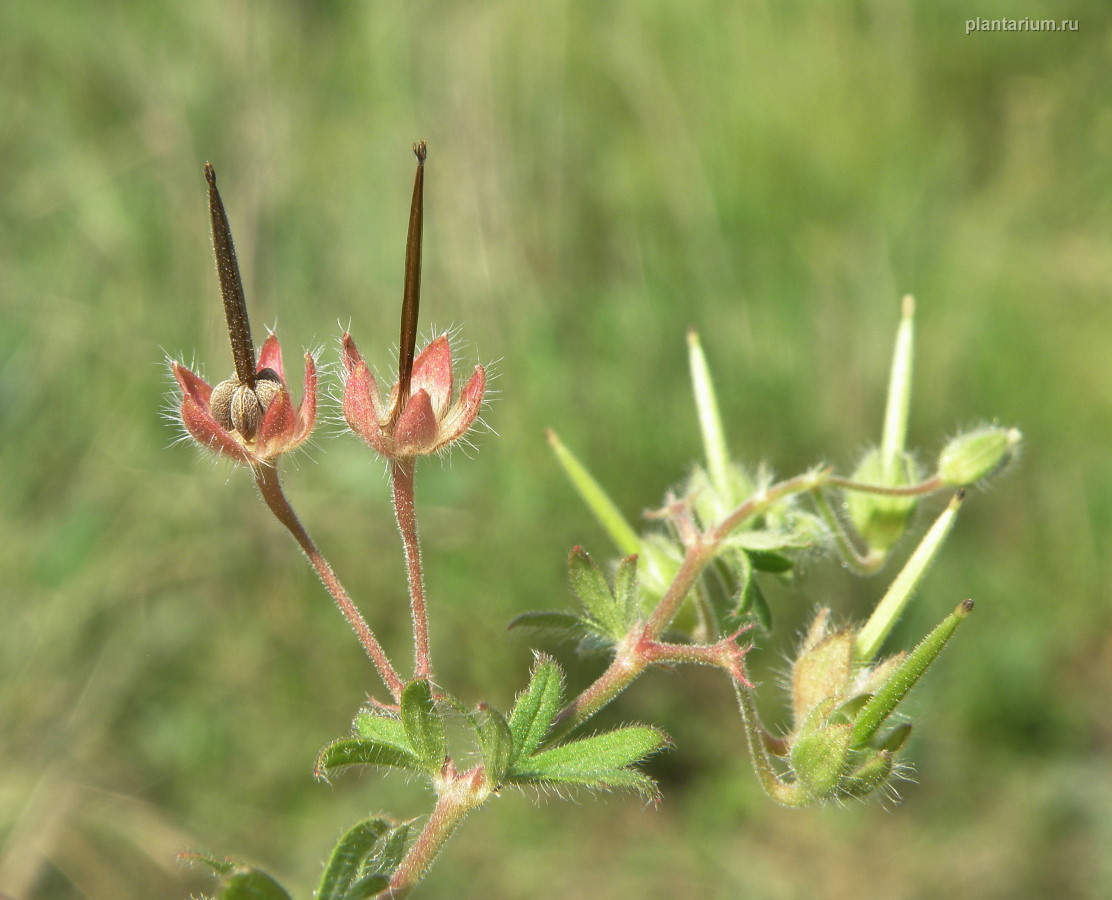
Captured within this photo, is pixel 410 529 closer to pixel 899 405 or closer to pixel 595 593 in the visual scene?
pixel 595 593

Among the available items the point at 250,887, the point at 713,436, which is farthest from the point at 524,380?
the point at 250,887

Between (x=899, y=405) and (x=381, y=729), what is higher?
(x=899, y=405)

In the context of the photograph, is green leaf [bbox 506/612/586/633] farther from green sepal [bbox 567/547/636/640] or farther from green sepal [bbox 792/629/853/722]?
green sepal [bbox 792/629/853/722]

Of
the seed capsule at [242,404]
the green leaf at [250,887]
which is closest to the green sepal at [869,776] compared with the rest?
the green leaf at [250,887]

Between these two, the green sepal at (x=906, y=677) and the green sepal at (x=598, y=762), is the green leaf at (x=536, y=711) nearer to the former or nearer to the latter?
the green sepal at (x=598, y=762)

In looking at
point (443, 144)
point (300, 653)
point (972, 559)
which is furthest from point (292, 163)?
point (972, 559)

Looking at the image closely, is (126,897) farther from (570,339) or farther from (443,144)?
(443,144)
